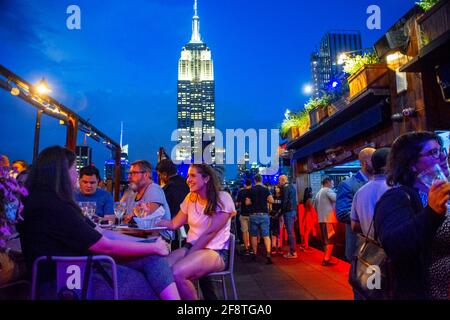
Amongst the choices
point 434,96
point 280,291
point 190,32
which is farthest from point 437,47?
point 190,32

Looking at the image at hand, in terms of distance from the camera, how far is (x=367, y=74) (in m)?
5.96

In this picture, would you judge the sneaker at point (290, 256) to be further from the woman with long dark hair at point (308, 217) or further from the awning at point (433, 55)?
the awning at point (433, 55)

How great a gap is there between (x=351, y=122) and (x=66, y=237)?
6.73m

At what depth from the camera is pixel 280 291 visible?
4531mm

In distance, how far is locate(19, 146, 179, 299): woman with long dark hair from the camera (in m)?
1.71

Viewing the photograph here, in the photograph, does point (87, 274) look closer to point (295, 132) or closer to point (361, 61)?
point (361, 61)

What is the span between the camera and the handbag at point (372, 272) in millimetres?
1333

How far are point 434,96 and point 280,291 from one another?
387cm

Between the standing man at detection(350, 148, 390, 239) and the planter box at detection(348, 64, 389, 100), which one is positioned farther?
the planter box at detection(348, 64, 389, 100)

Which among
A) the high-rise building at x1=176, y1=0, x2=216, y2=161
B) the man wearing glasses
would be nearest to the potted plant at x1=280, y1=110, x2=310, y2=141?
the man wearing glasses

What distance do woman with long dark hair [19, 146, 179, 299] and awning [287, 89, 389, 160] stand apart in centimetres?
542

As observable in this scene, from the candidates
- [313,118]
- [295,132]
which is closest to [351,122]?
[313,118]

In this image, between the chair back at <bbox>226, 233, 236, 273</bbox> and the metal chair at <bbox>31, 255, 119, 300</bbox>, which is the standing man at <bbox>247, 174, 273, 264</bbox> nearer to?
the chair back at <bbox>226, 233, 236, 273</bbox>
